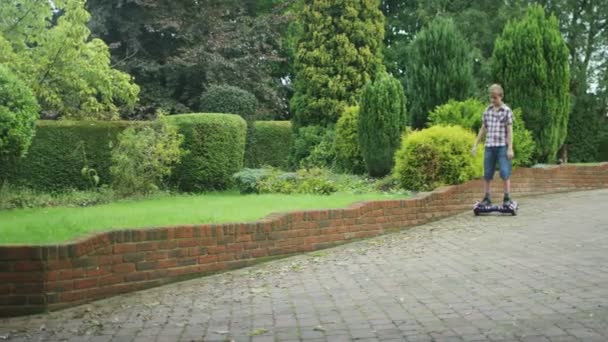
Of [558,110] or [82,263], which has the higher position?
[558,110]

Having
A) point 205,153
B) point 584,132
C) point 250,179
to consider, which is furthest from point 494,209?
point 584,132

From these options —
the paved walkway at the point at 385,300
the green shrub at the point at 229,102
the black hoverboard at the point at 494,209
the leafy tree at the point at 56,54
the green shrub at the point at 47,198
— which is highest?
the leafy tree at the point at 56,54

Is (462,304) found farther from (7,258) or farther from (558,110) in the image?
(558,110)

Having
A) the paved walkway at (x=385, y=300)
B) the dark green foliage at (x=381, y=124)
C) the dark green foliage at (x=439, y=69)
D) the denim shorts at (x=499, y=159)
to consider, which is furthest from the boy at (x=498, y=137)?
the dark green foliage at (x=439, y=69)

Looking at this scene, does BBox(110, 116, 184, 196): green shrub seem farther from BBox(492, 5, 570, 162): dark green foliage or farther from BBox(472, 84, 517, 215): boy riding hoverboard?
BBox(492, 5, 570, 162): dark green foliage

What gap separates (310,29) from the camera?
21984 millimetres

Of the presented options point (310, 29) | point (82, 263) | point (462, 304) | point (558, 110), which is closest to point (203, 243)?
point (82, 263)

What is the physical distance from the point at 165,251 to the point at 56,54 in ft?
37.1

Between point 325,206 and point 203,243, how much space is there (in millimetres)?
3105

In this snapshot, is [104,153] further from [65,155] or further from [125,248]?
[125,248]

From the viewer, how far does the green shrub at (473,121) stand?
14.8 metres

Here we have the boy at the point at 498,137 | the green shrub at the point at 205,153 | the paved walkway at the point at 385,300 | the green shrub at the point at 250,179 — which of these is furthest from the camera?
the green shrub at the point at 205,153

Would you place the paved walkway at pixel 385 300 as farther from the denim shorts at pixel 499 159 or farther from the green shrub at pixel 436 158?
the green shrub at pixel 436 158

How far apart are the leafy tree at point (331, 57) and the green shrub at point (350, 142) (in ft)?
12.1
